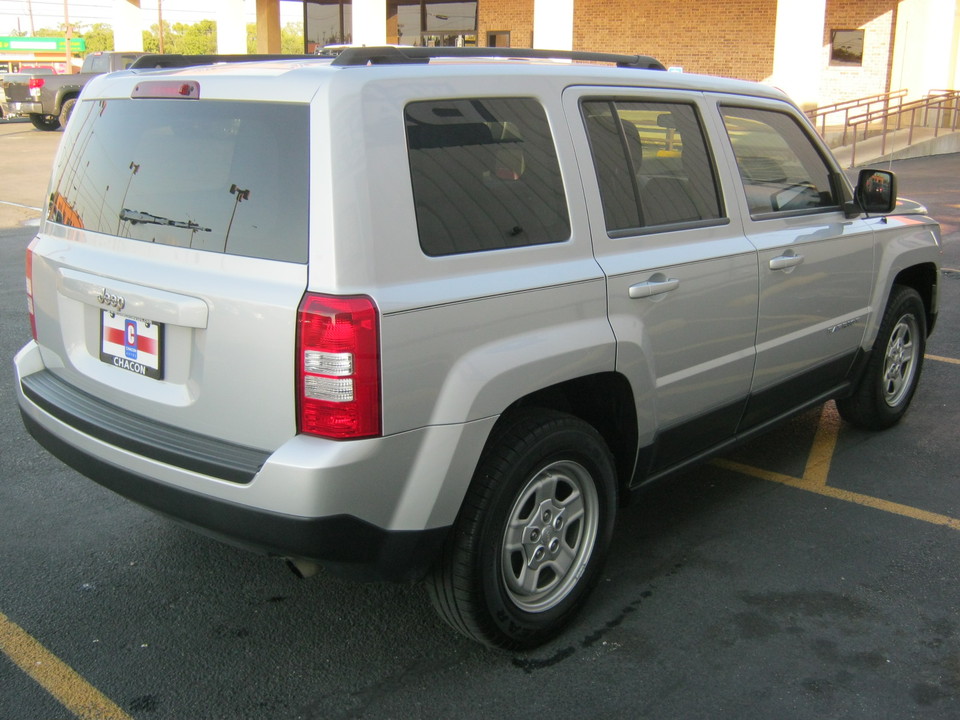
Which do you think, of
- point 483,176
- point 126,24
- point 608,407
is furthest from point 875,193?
point 126,24

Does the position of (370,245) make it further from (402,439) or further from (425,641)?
(425,641)

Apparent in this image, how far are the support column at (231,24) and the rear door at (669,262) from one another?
1190 inches

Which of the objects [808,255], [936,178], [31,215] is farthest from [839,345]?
[936,178]

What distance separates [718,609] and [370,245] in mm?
1959

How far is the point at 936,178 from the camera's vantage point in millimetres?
18609

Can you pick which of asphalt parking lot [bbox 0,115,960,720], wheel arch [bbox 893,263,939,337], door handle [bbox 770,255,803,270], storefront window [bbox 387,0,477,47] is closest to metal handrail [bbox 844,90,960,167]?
storefront window [bbox 387,0,477,47]

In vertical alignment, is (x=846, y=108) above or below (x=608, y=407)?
above

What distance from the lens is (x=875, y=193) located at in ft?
15.6

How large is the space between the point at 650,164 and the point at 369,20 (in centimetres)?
2518

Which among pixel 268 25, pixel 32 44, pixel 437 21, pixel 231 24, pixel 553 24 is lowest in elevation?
pixel 553 24

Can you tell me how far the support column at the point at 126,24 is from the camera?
1335 inches

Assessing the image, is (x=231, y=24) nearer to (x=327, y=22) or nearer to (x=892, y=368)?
(x=327, y=22)

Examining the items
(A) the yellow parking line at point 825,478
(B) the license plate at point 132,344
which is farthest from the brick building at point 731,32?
(B) the license plate at point 132,344

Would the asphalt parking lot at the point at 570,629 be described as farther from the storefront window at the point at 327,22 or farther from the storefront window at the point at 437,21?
the storefront window at the point at 327,22
